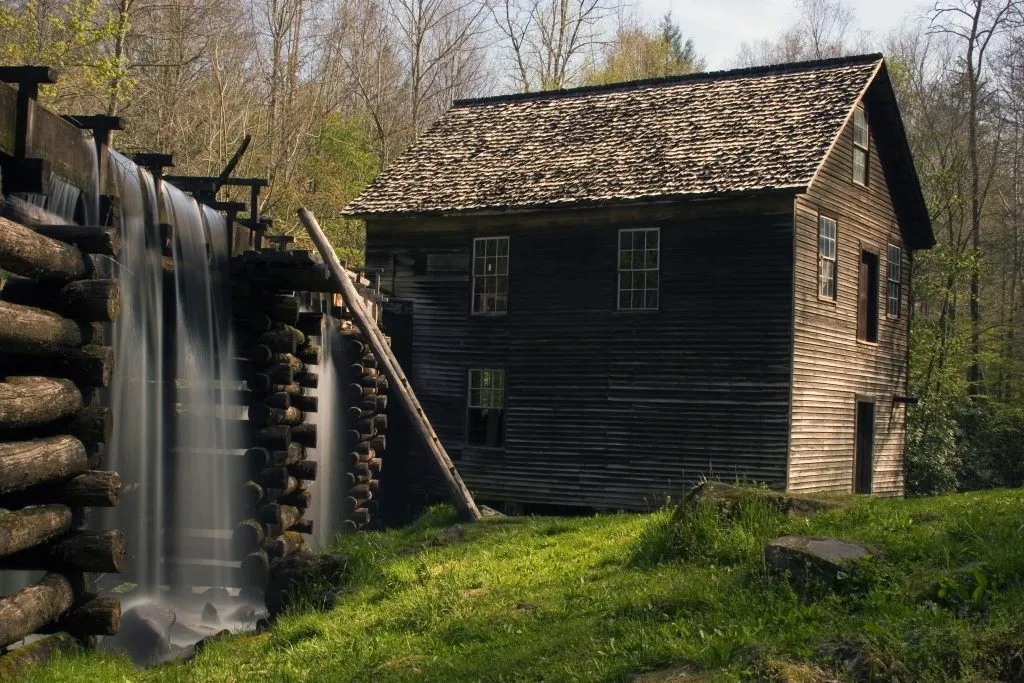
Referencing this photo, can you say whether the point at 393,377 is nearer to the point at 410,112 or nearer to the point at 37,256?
the point at 37,256

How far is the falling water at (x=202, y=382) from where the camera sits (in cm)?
1343

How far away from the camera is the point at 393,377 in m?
18.8

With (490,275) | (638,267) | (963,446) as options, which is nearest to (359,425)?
(490,275)

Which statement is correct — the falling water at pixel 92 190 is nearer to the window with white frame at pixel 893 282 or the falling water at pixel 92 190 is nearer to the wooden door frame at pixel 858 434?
the wooden door frame at pixel 858 434

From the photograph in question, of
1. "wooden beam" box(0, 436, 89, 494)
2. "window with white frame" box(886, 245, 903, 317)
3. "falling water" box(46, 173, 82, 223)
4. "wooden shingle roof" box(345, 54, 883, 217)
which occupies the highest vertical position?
"wooden shingle roof" box(345, 54, 883, 217)

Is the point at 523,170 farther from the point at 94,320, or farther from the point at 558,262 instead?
the point at 94,320

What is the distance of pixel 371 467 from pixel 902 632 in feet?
46.5

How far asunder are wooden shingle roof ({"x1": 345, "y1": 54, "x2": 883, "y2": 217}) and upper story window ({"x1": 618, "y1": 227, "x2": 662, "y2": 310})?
0.89 m

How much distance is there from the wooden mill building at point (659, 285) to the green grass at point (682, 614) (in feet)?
28.2

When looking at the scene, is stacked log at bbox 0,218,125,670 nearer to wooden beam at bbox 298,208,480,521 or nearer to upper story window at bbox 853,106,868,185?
wooden beam at bbox 298,208,480,521

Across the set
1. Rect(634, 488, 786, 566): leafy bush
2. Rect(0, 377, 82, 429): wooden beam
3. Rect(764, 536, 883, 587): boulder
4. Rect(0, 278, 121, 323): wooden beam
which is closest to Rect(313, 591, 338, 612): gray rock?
Rect(634, 488, 786, 566): leafy bush

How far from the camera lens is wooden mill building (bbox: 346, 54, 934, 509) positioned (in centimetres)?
2072

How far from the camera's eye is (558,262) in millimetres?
22625

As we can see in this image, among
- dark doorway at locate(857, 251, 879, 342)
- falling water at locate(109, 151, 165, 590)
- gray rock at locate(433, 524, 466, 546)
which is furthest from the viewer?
dark doorway at locate(857, 251, 879, 342)
